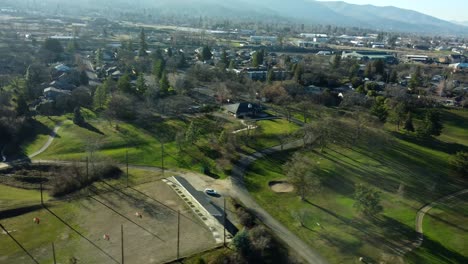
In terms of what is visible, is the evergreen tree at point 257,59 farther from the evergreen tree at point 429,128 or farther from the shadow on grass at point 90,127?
the shadow on grass at point 90,127

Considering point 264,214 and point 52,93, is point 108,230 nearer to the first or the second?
point 264,214

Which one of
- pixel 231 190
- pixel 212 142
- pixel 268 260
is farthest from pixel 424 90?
pixel 268 260

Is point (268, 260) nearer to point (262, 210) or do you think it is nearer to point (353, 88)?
point (262, 210)

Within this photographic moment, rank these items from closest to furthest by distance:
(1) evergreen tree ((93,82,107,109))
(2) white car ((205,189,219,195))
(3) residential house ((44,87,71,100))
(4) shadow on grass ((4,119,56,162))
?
(2) white car ((205,189,219,195)), (4) shadow on grass ((4,119,56,162)), (1) evergreen tree ((93,82,107,109)), (3) residential house ((44,87,71,100))

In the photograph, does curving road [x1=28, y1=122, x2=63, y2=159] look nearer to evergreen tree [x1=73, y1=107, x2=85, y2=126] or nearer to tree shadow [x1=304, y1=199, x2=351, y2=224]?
evergreen tree [x1=73, y1=107, x2=85, y2=126]

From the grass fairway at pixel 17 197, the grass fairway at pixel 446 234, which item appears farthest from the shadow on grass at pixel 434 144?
the grass fairway at pixel 17 197

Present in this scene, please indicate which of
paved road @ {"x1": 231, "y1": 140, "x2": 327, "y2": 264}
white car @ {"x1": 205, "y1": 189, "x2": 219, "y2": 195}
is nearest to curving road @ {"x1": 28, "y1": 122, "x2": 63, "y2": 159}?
white car @ {"x1": 205, "y1": 189, "x2": 219, "y2": 195}
